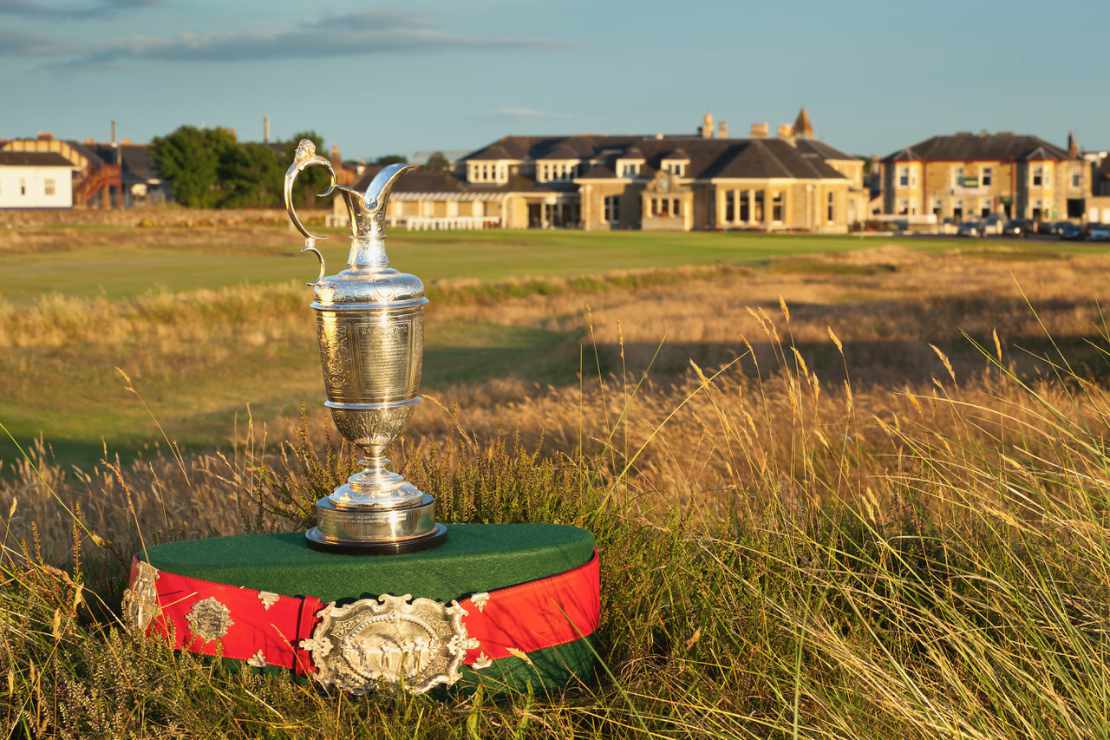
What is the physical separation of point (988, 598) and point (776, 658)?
84 centimetres

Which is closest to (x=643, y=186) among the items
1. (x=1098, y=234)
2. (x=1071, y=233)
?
(x=1071, y=233)

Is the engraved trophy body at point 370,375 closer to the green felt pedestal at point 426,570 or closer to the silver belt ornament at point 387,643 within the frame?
the green felt pedestal at point 426,570

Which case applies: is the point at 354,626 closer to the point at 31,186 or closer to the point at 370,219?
the point at 370,219

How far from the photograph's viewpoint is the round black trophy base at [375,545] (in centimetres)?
383

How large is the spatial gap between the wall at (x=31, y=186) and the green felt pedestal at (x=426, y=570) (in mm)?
89015

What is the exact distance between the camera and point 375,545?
3.83 m

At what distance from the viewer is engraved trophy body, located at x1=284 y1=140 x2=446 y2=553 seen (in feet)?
12.5

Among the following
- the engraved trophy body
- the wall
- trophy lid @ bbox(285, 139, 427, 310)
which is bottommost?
the engraved trophy body

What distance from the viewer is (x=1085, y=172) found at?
9044 centimetres

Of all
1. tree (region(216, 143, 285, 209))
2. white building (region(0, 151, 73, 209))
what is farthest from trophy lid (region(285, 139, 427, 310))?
white building (region(0, 151, 73, 209))

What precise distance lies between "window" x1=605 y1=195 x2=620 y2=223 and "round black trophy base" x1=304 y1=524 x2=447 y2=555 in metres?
81.1

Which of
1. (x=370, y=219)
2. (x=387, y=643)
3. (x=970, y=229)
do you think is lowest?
(x=387, y=643)

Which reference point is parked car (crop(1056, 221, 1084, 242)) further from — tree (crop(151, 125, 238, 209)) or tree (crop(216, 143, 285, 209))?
tree (crop(151, 125, 238, 209))

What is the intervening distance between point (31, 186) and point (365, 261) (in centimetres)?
9001
